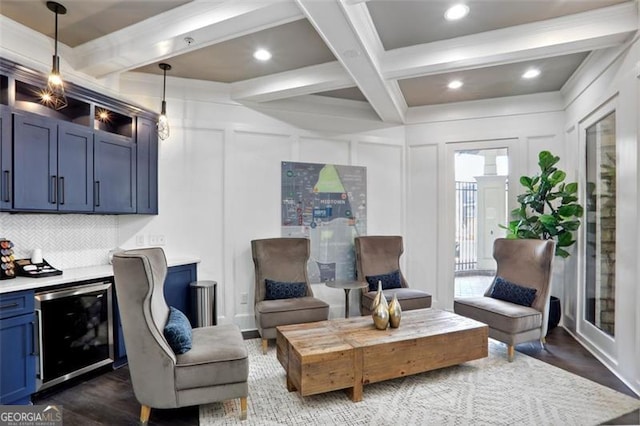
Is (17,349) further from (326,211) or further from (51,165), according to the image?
(326,211)

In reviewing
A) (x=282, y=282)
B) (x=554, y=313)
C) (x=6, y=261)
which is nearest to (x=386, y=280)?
(x=282, y=282)

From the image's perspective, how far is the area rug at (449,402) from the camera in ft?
7.86

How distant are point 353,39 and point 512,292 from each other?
9.92ft

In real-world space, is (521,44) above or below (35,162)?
above

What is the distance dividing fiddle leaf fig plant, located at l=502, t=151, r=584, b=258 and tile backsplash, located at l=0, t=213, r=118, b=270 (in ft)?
15.5

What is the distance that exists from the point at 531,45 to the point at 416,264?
313 cm

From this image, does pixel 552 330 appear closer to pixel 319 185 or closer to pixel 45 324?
pixel 319 185

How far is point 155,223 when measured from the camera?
13.1ft

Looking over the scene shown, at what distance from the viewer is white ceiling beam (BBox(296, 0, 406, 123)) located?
2379 millimetres

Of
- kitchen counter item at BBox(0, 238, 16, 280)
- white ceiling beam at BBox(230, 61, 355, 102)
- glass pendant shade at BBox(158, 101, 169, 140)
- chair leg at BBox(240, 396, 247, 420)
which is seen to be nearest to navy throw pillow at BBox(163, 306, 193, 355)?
chair leg at BBox(240, 396, 247, 420)

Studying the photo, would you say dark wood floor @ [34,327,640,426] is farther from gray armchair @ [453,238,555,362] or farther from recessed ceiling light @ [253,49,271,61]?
recessed ceiling light @ [253,49,271,61]

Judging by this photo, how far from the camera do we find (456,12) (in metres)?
2.80

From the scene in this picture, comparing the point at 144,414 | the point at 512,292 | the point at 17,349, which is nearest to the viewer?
the point at 144,414

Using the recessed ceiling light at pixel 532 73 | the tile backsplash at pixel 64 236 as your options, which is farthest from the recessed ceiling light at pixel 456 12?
the tile backsplash at pixel 64 236
